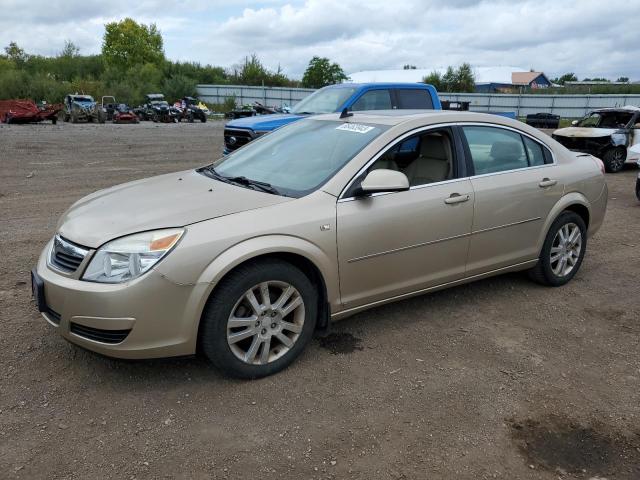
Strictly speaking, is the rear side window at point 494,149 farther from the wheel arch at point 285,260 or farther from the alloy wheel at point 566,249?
the wheel arch at point 285,260

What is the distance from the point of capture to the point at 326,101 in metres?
9.88

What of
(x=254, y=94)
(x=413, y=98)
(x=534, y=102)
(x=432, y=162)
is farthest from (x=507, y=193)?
(x=254, y=94)

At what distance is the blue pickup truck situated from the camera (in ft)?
31.1

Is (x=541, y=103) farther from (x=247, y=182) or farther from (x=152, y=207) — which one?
(x=152, y=207)

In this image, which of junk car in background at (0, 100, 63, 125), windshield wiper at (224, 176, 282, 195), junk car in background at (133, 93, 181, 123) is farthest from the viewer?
junk car in background at (133, 93, 181, 123)

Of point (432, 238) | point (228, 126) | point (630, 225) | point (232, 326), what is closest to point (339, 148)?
point (432, 238)

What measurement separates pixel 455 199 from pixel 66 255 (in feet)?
8.74

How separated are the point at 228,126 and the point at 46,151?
25.2 feet

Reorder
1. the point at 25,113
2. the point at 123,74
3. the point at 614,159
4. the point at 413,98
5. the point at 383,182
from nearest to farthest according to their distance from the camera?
the point at 383,182 → the point at 413,98 → the point at 614,159 → the point at 25,113 → the point at 123,74

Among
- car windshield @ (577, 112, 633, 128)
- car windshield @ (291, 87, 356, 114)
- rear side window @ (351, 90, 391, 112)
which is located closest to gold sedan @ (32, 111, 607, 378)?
rear side window @ (351, 90, 391, 112)

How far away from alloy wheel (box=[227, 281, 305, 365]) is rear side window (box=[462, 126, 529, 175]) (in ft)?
6.30

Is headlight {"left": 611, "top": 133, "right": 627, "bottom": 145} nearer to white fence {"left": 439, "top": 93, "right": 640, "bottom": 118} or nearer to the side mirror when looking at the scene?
the side mirror

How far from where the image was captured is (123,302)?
2.91 m

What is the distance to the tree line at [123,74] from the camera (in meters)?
44.6
